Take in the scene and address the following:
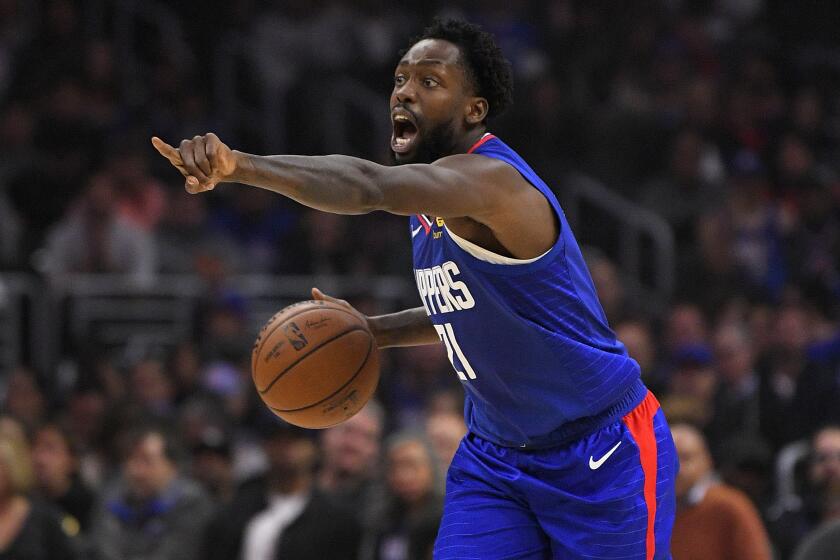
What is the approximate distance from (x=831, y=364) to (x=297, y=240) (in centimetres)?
449

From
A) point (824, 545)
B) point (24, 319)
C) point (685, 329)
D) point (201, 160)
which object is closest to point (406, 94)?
point (201, 160)

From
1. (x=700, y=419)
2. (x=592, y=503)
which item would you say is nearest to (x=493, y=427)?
(x=592, y=503)

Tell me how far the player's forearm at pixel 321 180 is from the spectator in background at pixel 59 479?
5147mm

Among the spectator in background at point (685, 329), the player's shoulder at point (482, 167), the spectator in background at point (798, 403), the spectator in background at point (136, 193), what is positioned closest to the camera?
the player's shoulder at point (482, 167)

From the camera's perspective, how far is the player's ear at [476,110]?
4270 mm

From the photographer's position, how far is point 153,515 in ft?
25.9

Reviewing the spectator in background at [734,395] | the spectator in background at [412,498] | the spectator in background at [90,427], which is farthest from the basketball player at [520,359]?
the spectator in background at [90,427]

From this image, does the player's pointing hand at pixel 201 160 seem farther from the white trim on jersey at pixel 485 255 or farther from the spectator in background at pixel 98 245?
the spectator in background at pixel 98 245

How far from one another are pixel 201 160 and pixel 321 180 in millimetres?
384

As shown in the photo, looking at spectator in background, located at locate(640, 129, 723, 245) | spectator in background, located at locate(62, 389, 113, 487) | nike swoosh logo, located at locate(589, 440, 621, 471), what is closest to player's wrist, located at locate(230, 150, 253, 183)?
nike swoosh logo, located at locate(589, 440, 621, 471)

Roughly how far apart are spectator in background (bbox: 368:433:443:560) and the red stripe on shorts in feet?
9.71

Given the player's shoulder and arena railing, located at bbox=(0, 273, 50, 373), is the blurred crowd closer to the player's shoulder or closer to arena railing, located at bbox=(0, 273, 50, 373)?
arena railing, located at bbox=(0, 273, 50, 373)

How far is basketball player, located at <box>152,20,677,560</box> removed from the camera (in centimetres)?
407

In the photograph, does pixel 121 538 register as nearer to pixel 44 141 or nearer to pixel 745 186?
pixel 44 141
